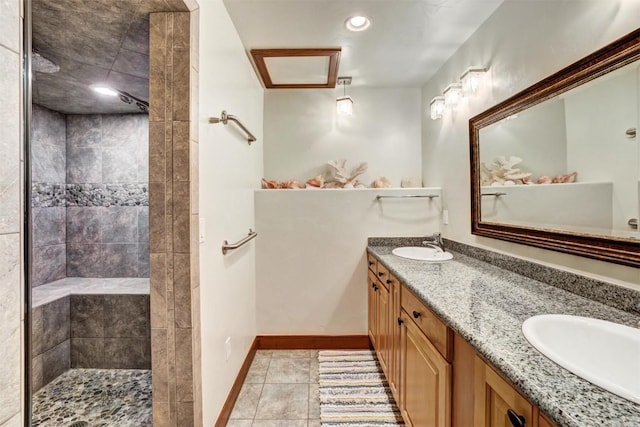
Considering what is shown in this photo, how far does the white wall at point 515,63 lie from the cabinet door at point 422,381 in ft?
2.36

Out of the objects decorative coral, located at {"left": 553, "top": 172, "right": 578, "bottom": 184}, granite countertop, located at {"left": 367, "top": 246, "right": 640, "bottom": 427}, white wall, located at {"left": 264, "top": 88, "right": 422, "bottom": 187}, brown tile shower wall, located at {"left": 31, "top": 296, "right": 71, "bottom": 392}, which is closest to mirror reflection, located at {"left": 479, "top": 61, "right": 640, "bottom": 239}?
decorative coral, located at {"left": 553, "top": 172, "right": 578, "bottom": 184}

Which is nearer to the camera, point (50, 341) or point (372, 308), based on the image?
point (50, 341)

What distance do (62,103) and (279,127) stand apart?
1.80m

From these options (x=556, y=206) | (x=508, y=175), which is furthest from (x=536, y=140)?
(x=556, y=206)

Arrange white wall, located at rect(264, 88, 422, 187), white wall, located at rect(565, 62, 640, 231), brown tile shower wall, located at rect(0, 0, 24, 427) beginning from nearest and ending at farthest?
brown tile shower wall, located at rect(0, 0, 24, 427), white wall, located at rect(565, 62, 640, 231), white wall, located at rect(264, 88, 422, 187)

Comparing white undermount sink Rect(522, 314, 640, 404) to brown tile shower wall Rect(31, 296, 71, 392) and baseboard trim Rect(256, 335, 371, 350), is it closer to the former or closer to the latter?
baseboard trim Rect(256, 335, 371, 350)

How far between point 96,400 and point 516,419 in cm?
243

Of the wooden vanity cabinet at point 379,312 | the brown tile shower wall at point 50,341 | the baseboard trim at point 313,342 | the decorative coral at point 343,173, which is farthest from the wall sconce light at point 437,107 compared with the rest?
the brown tile shower wall at point 50,341

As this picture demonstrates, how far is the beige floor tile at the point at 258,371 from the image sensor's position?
2048 mm

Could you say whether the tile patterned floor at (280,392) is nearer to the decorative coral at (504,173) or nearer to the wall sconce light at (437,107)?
the decorative coral at (504,173)

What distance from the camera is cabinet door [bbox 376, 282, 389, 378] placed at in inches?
73.0

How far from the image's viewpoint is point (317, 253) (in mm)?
2494

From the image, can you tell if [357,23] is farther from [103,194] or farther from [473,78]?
[103,194]

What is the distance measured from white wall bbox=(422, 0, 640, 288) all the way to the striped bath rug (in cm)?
121
